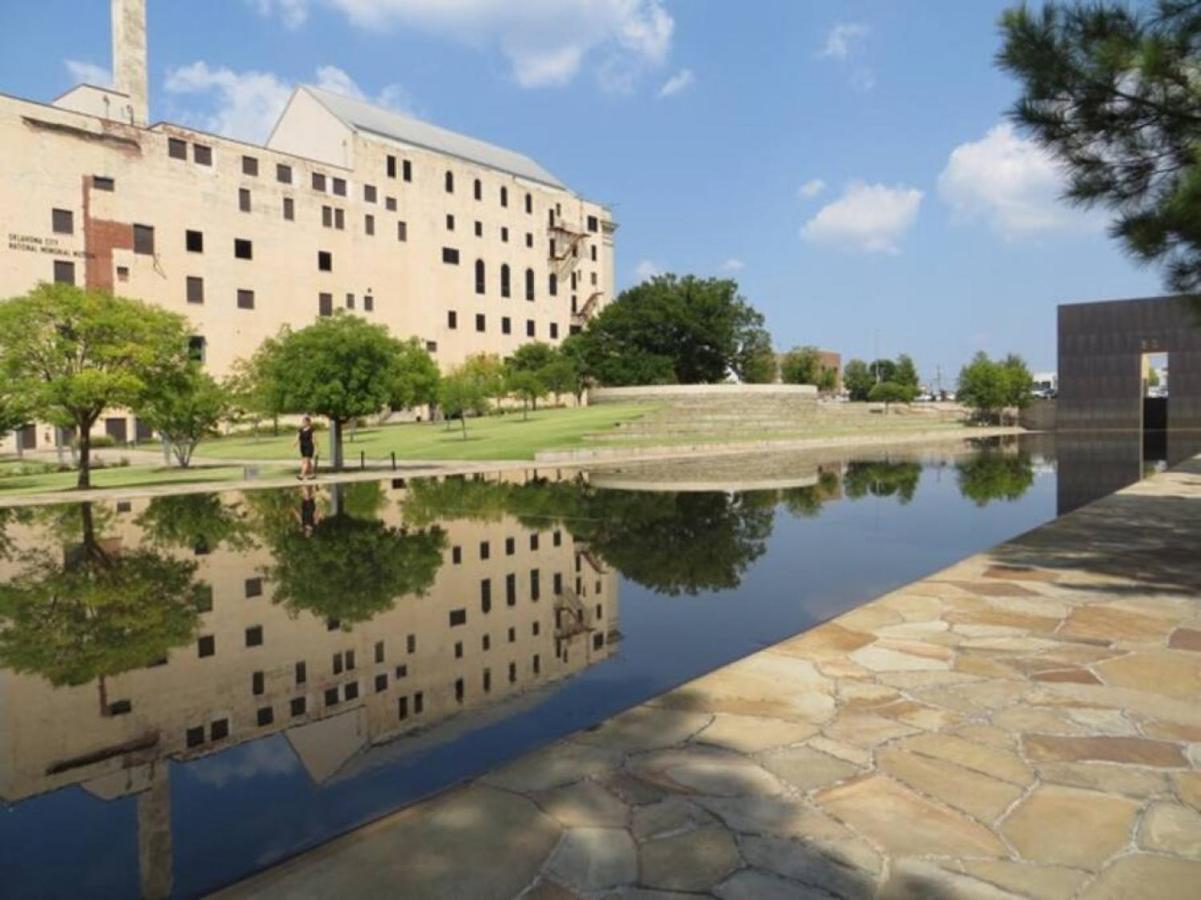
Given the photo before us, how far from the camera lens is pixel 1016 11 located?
9.11 m

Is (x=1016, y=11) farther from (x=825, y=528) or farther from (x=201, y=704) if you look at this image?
(x=201, y=704)

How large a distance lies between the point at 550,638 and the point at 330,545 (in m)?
5.51

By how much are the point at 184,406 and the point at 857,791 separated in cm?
2587

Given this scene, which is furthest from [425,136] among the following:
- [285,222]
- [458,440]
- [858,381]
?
[858,381]

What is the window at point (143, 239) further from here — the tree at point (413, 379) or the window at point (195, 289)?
the tree at point (413, 379)

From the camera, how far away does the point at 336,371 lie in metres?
23.5

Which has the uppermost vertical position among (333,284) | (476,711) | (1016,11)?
(333,284)

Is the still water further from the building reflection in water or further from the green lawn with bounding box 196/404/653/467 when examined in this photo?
the green lawn with bounding box 196/404/653/467

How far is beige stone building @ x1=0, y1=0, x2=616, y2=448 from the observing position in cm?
4109

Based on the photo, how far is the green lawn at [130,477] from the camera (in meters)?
21.8

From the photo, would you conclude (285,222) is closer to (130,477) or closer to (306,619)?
(130,477)

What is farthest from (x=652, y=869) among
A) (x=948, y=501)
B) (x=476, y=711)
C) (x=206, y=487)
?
(x=206, y=487)

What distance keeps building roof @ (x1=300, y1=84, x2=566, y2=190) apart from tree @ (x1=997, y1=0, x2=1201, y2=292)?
175ft

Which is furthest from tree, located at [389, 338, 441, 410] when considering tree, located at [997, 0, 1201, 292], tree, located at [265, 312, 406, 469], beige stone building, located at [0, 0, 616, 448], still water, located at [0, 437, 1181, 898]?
beige stone building, located at [0, 0, 616, 448]
